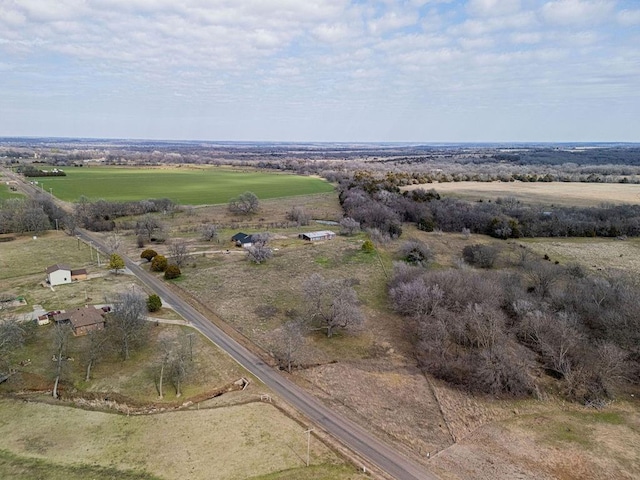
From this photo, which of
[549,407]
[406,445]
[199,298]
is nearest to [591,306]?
[549,407]

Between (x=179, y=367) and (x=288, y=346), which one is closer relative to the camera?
(x=179, y=367)

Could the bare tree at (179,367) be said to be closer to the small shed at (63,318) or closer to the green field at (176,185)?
the small shed at (63,318)

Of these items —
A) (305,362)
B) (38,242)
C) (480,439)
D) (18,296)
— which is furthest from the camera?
(38,242)

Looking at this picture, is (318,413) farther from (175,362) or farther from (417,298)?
(417,298)

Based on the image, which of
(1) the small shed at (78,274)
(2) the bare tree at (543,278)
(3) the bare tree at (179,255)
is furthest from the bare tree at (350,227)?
(1) the small shed at (78,274)

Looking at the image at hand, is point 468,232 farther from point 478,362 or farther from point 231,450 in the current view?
point 231,450

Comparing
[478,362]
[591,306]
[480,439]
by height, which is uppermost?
[591,306]

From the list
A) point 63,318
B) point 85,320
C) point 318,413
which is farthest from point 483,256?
point 63,318
